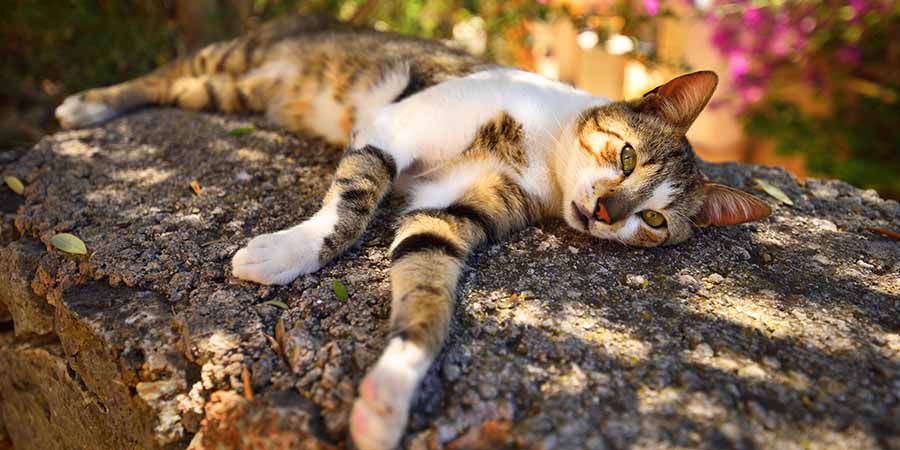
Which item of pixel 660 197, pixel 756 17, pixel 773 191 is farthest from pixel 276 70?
pixel 756 17

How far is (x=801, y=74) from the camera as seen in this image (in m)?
5.24

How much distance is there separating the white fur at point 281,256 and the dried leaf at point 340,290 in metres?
0.12

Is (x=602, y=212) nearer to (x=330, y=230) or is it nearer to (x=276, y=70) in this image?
(x=330, y=230)

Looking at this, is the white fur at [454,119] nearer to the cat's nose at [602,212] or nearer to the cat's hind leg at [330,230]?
the cat's hind leg at [330,230]

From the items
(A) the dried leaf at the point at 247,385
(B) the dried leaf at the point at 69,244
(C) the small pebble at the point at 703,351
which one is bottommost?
(B) the dried leaf at the point at 69,244

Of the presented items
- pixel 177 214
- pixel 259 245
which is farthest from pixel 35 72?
pixel 259 245

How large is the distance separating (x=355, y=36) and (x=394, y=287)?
2.00 m

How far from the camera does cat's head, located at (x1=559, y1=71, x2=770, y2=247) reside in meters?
2.09

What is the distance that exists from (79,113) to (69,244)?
4.60ft

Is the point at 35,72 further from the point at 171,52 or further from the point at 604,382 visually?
the point at 604,382

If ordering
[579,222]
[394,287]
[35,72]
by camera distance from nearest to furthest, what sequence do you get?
[394,287]
[579,222]
[35,72]

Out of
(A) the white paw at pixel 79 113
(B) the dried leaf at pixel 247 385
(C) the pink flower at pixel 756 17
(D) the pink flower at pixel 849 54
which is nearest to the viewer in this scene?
(B) the dried leaf at pixel 247 385

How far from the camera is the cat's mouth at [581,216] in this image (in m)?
2.11

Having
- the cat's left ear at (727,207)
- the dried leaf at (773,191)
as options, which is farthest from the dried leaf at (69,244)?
the dried leaf at (773,191)
